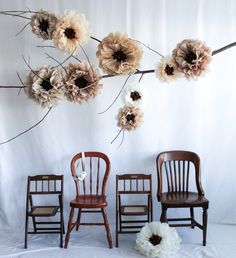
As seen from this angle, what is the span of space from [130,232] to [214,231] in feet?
2.70

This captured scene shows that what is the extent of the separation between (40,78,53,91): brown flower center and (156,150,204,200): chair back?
1539mm

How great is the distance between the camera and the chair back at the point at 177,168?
3.38 m

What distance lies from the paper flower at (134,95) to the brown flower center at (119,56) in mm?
698

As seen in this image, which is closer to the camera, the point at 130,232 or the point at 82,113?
the point at 130,232

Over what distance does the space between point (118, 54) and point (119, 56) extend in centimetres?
1

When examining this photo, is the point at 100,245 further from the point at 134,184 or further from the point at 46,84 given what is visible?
the point at 46,84

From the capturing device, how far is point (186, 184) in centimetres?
346

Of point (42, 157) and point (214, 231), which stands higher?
point (42, 157)

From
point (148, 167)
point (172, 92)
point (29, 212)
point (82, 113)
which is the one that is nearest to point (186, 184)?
point (148, 167)

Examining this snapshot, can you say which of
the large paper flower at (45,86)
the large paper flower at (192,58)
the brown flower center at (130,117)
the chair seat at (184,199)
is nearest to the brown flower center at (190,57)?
the large paper flower at (192,58)

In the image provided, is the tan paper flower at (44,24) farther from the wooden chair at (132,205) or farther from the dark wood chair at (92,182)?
the wooden chair at (132,205)

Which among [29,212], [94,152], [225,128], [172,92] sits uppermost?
[172,92]

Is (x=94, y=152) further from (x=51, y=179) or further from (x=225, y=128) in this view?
(x=225, y=128)

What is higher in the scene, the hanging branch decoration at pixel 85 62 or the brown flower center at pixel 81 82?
the hanging branch decoration at pixel 85 62
